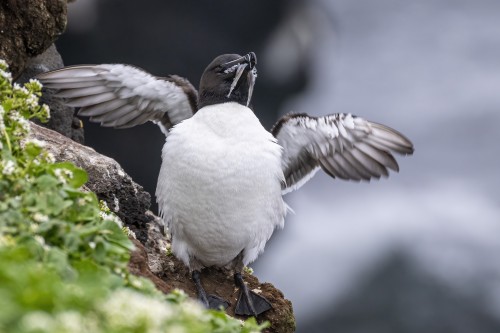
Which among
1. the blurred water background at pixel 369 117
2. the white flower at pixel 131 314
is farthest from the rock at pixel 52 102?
the blurred water background at pixel 369 117

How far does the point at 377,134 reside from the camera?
5723 mm

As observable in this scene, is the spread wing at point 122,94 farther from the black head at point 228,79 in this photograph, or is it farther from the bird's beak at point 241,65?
the bird's beak at point 241,65

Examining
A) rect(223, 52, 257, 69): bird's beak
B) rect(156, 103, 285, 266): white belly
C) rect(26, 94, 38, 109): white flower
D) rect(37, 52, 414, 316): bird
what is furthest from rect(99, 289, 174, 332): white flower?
rect(223, 52, 257, 69): bird's beak

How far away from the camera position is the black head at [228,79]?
5660 millimetres

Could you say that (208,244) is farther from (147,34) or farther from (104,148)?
(147,34)

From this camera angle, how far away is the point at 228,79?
18.7ft

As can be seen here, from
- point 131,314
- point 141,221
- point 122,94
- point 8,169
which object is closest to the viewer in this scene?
point 131,314

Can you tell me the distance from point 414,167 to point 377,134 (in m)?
9.11

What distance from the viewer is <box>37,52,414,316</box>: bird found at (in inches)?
207

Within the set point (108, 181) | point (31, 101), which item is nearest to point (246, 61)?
point (108, 181)

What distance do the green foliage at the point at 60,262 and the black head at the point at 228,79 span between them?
84.5 inches

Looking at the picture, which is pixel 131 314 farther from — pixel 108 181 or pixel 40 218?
pixel 108 181

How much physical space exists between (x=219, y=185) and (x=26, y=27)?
151cm

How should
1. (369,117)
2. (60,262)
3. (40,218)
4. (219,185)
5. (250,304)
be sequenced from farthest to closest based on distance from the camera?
(369,117), (219,185), (250,304), (40,218), (60,262)
